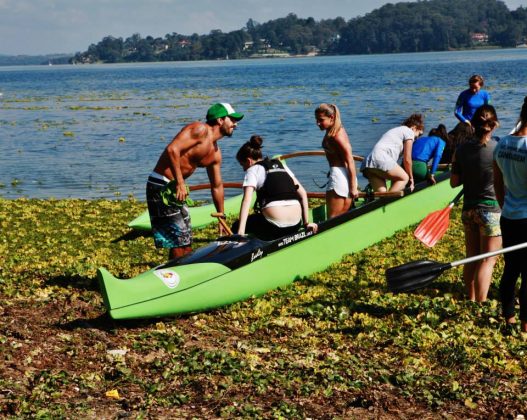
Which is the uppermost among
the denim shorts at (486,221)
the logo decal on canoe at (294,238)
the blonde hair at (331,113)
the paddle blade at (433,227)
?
the blonde hair at (331,113)

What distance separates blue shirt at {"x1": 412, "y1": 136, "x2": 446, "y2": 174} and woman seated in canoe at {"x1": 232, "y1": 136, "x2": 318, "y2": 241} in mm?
4027

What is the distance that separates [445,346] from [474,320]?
0.83m

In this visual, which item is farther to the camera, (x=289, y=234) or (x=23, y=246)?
(x=23, y=246)

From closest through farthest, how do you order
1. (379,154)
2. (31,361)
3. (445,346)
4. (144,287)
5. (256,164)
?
(31,361), (445,346), (144,287), (256,164), (379,154)

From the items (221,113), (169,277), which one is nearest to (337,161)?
(221,113)

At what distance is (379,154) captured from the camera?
11.8 metres

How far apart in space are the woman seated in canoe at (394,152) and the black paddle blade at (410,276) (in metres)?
4.48

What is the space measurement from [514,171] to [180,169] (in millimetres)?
3609

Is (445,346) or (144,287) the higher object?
(144,287)

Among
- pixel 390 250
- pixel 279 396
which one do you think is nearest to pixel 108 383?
pixel 279 396

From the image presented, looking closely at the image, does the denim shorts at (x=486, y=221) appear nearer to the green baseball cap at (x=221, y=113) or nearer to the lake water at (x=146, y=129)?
the green baseball cap at (x=221, y=113)

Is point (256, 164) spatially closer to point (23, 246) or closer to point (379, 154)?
point (379, 154)

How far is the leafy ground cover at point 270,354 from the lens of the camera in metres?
5.74

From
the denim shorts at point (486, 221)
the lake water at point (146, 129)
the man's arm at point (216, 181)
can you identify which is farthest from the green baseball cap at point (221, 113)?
the lake water at point (146, 129)
